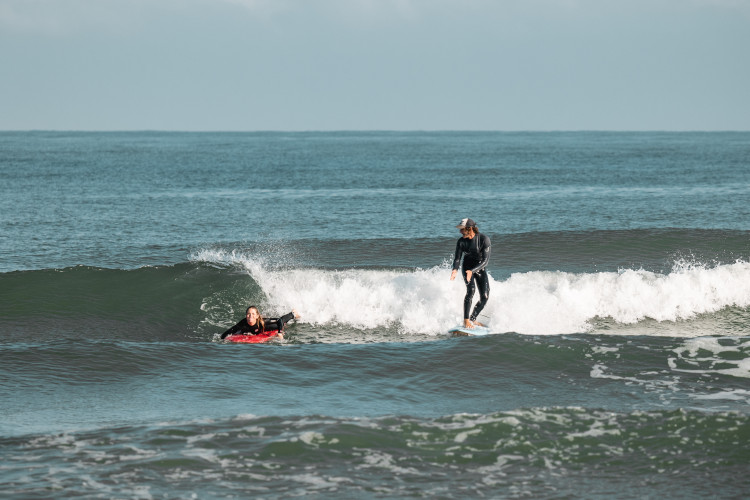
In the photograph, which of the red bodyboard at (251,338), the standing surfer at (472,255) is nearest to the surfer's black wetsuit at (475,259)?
the standing surfer at (472,255)

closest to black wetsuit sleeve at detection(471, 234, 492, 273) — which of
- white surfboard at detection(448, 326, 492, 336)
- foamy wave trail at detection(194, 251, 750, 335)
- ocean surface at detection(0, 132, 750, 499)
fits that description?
white surfboard at detection(448, 326, 492, 336)

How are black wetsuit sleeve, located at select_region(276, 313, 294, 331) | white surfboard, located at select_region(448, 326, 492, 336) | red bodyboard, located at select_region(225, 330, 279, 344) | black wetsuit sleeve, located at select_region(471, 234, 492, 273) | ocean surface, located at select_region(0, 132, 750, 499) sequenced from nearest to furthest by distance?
ocean surface, located at select_region(0, 132, 750, 499) < black wetsuit sleeve, located at select_region(471, 234, 492, 273) < red bodyboard, located at select_region(225, 330, 279, 344) < white surfboard, located at select_region(448, 326, 492, 336) < black wetsuit sleeve, located at select_region(276, 313, 294, 331)

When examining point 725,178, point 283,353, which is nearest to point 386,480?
point 283,353

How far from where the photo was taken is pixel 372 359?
1278 cm

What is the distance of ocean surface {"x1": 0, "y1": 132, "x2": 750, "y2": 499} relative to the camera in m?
8.47

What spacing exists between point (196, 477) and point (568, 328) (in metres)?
9.65

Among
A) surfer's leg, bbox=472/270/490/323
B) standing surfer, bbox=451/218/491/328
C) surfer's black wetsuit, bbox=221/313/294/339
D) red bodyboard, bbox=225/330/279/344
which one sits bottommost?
red bodyboard, bbox=225/330/279/344

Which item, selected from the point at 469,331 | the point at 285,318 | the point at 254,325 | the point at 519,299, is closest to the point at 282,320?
the point at 285,318

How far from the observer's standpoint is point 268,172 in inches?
2443

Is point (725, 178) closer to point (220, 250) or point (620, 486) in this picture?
point (220, 250)

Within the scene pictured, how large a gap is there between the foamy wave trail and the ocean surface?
0.07m

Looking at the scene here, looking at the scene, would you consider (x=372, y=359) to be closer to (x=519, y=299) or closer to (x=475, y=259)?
(x=475, y=259)

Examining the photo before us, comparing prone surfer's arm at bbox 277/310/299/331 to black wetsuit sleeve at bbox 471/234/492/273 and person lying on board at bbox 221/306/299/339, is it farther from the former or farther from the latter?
black wetsuit sleeve at bbox 471/234/492/273

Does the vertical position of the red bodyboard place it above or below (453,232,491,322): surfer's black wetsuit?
below
